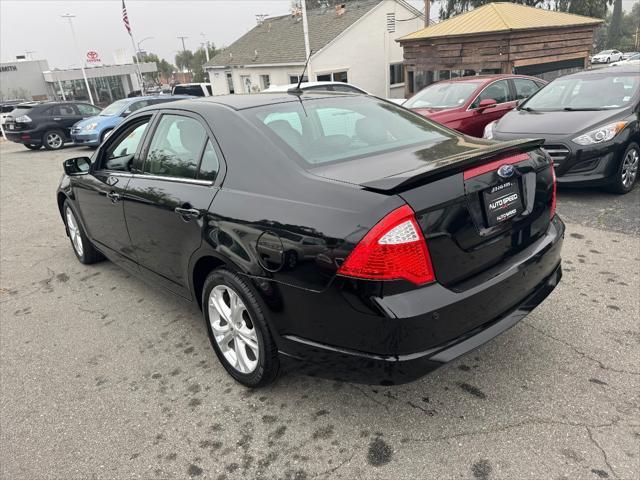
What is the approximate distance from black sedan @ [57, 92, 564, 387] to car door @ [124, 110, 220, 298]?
13mm

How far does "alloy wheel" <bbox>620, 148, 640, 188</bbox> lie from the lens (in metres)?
5.75

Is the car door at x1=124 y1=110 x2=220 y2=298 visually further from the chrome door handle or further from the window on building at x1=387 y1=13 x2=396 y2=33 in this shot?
the window on building at x1=387 y1=13 x2=396 y2=33

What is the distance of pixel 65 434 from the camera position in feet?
8.55

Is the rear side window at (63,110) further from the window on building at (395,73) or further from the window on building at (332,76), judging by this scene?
the window on building at (395,73)

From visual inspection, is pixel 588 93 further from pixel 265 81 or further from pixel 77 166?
pixel 265 81

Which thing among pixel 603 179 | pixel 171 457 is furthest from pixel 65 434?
pixel 603 179

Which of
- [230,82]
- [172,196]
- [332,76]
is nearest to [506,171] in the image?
[172,196]

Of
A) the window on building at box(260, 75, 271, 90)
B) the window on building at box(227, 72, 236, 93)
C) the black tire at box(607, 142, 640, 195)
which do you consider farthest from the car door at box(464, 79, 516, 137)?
the window on building at box(227, 72, 236, 93)

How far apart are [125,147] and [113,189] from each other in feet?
1.22

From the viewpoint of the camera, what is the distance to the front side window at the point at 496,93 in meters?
8.36

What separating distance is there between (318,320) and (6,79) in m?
65.7

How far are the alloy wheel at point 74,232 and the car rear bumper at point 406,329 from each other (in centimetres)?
353

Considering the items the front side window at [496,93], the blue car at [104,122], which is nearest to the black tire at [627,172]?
the front side window at [496,93]

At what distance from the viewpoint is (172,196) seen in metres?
3.01
